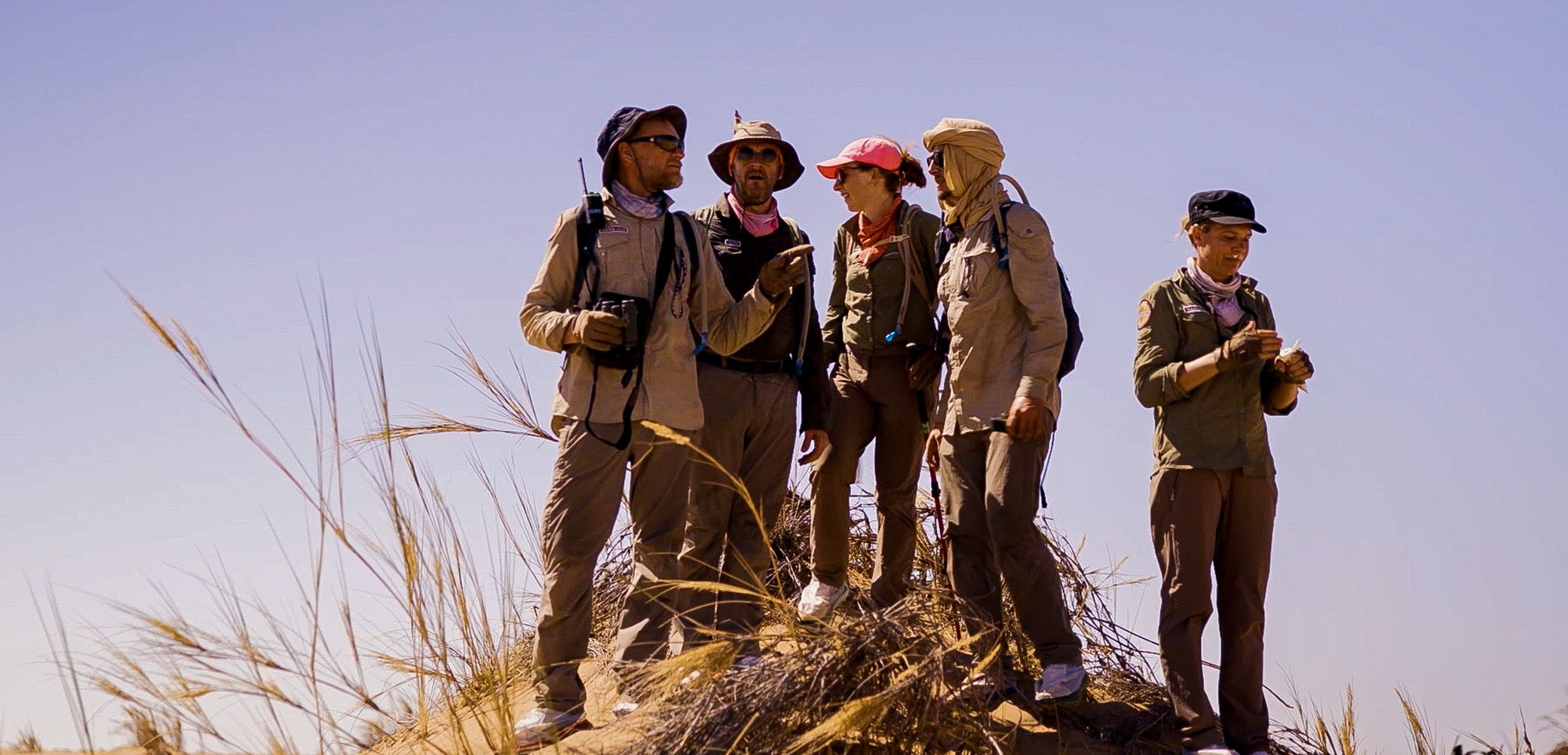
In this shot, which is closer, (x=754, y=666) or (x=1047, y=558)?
(x=754, y=666)

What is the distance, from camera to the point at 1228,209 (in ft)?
16.0

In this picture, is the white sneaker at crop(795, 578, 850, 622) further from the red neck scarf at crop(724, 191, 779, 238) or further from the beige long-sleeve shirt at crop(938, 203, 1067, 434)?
the red neck scarf at crop(724, 191, 779, 238)

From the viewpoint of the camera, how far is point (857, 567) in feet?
21.9

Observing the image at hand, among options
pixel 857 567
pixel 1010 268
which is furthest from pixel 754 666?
pixel 857 567

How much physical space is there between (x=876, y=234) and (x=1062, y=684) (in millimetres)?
1863

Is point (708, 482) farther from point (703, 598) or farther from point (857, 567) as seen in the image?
point (857, 567)

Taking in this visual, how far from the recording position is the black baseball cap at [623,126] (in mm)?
4906

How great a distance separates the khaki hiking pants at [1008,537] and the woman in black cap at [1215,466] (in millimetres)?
367

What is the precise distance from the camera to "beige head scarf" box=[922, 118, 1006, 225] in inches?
200

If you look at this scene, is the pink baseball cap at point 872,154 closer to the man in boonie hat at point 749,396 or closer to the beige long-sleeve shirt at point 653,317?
the man in boonie hat at point 749,396

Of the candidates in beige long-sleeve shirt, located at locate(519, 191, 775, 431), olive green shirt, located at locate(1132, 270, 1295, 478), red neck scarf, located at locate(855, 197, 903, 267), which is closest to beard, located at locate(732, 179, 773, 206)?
red neck scarf, located at locate(855, 197, 903, 267)

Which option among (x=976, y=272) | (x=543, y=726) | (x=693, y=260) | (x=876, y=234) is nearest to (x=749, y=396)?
(x=693, y=260)

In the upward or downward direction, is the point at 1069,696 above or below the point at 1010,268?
below

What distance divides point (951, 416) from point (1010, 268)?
55 centimetres
